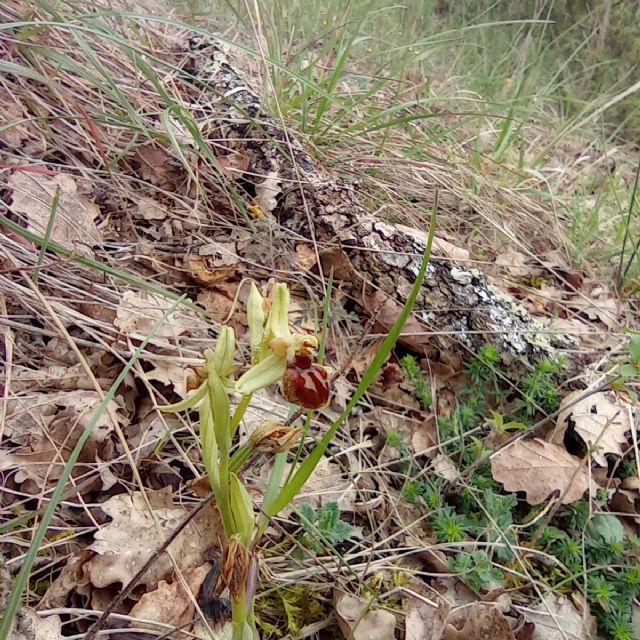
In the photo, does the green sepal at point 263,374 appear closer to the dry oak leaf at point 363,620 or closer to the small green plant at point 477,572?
the dry oak leaf at point 363,620

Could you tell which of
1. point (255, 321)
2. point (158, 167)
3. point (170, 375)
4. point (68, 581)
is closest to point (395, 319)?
point (170, 375)

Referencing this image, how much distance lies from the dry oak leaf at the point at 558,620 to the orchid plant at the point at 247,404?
647 mm

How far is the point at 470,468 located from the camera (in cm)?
141

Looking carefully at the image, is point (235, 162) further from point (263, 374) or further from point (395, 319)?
point (263, 374)

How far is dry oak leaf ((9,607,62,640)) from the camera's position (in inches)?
35.4

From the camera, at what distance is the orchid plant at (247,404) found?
2.93ft

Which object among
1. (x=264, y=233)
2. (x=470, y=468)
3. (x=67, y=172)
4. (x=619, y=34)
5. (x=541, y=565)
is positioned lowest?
(x=541, y=565)

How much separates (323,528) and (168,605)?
0.33 m

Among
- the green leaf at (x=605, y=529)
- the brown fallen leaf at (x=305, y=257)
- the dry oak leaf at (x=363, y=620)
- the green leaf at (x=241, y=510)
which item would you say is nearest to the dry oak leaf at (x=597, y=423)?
the green leaf at (x=605, y=529)

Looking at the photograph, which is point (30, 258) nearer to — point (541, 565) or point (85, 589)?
point (85, 589)

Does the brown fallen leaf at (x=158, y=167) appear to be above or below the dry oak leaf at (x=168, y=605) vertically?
above

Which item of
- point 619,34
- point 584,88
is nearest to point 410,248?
point 584,88

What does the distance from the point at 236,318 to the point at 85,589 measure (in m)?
0.78

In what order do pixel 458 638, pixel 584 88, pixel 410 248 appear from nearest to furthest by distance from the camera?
1. pixel 458 638
2. pixel 410 248
3. pixel 584 88
